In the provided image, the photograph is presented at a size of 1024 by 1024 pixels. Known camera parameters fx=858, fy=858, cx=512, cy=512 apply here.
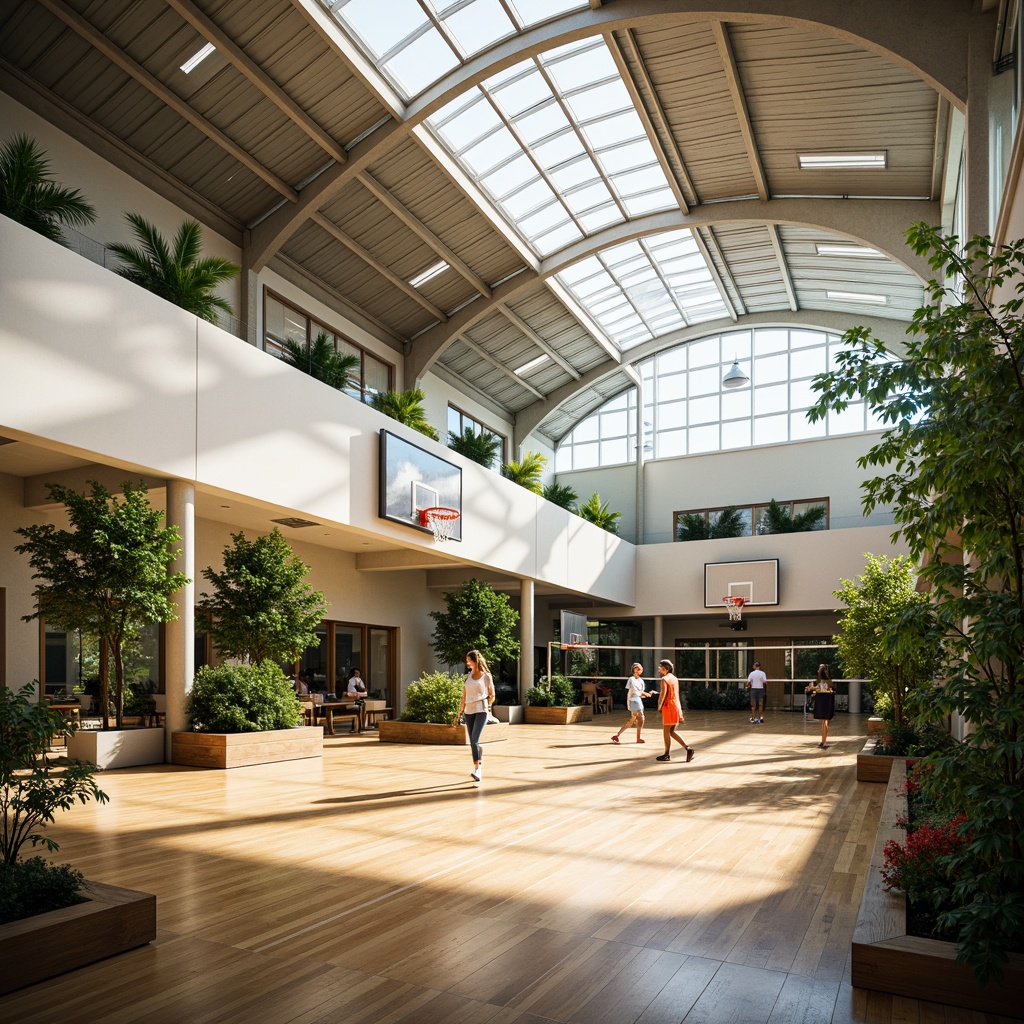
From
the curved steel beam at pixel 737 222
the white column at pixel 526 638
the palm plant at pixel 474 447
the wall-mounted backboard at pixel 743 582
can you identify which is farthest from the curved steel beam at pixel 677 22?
the wall-mounted backboard at pixel 743 582

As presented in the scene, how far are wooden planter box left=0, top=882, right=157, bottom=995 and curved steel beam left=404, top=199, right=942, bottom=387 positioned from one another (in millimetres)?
16280

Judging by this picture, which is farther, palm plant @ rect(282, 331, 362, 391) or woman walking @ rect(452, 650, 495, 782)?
palm plant @ rect(282, 331, 362, 391)

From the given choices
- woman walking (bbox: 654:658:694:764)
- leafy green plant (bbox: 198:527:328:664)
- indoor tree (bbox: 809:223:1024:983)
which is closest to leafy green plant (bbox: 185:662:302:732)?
leafy green plant (bbox: 198:527:328:664)

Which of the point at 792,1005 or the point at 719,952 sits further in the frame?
the point at 719,952

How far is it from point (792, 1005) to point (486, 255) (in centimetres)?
2072

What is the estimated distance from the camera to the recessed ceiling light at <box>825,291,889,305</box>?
26031mm

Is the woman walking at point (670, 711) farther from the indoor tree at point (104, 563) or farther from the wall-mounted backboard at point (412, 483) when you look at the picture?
the indoor tree at point (104, 563)

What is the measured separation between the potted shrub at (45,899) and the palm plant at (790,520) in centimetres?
2566

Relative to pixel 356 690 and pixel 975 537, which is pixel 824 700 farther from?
pixel 975 537

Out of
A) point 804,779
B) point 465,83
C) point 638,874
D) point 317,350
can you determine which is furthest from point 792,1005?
point 465,83

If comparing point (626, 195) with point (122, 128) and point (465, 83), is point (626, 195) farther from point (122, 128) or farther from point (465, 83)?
point (122, 128)

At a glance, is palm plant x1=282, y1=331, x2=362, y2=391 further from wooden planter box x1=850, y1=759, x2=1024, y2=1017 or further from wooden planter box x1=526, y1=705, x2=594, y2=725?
wooden planter box x1=850, y1=759, x2=1024, y2=1017

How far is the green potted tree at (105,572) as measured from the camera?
11000 millimetres

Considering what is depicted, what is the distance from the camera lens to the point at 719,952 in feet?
15.0
